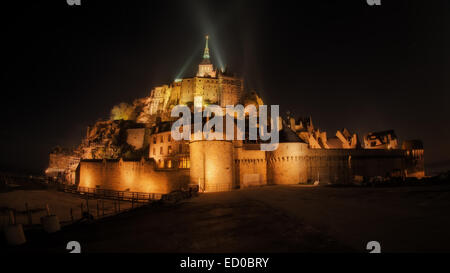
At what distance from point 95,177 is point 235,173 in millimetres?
20630

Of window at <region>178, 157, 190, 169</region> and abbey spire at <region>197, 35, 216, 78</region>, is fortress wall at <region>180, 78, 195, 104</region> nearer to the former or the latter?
abbey spire at <region>197, 35, 216, 78</region>

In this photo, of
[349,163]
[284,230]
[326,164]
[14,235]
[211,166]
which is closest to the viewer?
[284,230]

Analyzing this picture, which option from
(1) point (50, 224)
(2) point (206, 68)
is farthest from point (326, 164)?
(2) point (206, 68)

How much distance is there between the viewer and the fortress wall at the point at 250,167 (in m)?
32.8

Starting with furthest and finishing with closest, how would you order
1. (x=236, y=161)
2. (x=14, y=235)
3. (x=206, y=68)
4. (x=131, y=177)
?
(x=206, y=68) → (x=131, y=177) → (x=236, y=161) → (x=14, y=235)

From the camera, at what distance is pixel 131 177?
121 ft

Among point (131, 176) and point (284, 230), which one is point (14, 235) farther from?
point (131, 176)

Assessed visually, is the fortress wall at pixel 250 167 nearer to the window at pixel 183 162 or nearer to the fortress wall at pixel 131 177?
the fortress wall at pixel 131 177

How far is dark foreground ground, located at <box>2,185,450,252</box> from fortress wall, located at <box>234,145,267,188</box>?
1588 cm

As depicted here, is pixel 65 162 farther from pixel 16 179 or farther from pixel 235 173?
pixel 235 173

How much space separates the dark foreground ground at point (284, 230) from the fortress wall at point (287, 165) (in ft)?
53.3

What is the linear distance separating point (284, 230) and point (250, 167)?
22.3 m

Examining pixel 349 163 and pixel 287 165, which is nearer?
pixel 287 165
